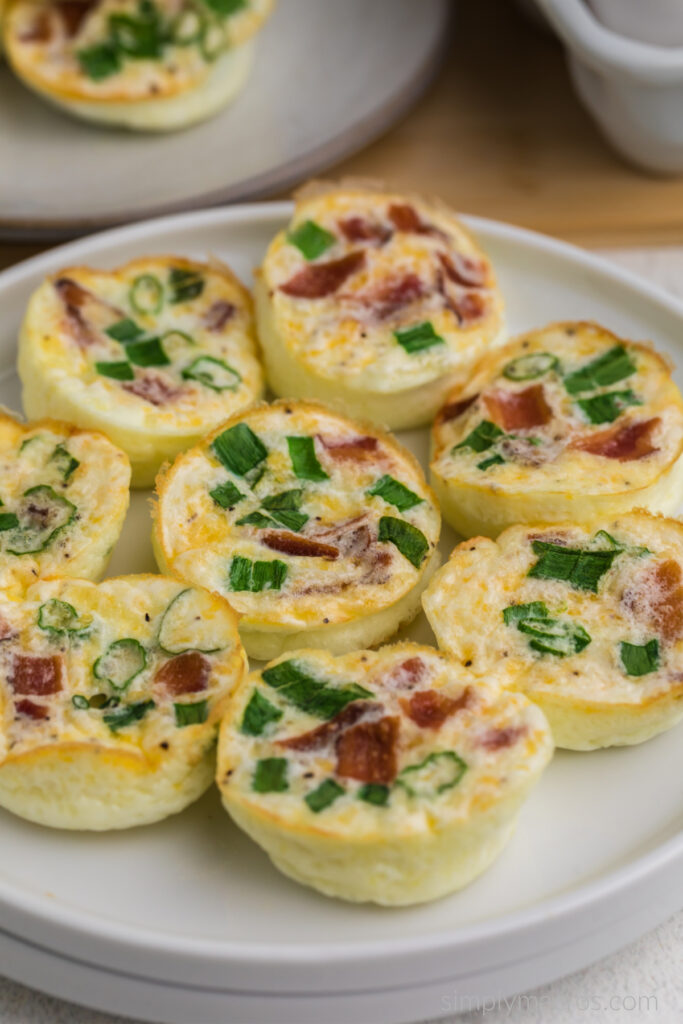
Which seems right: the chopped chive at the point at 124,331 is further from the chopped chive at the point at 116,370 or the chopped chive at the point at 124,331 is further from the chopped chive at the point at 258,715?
the chopped chive at the point at 258,715

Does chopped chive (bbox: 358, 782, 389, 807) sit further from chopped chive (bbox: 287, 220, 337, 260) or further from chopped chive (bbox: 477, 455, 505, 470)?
chopped chive (bbox: 287, 220, 337, 260)

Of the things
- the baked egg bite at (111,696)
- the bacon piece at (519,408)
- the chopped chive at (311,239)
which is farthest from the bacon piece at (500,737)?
the chopped chive at (311,239)

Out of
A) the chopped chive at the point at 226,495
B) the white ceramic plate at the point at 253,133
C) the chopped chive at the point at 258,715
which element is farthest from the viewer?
the white ceramic plate at the point at 253,133

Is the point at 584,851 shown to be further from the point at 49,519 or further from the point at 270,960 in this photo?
the point at 49,519

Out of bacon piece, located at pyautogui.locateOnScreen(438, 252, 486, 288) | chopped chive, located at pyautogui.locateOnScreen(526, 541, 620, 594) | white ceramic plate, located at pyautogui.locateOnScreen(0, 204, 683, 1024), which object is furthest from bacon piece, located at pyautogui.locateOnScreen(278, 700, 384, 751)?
bacon piece, located at pyautogui.locateOnScreen(438, 252, 486, 288)

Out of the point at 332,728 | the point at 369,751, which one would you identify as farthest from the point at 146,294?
the point at 369,751

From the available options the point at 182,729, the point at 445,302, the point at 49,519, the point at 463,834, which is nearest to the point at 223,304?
the point at 445,302

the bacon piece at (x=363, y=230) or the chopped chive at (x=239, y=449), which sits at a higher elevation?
the bacon piece at (x=363, y=230)
